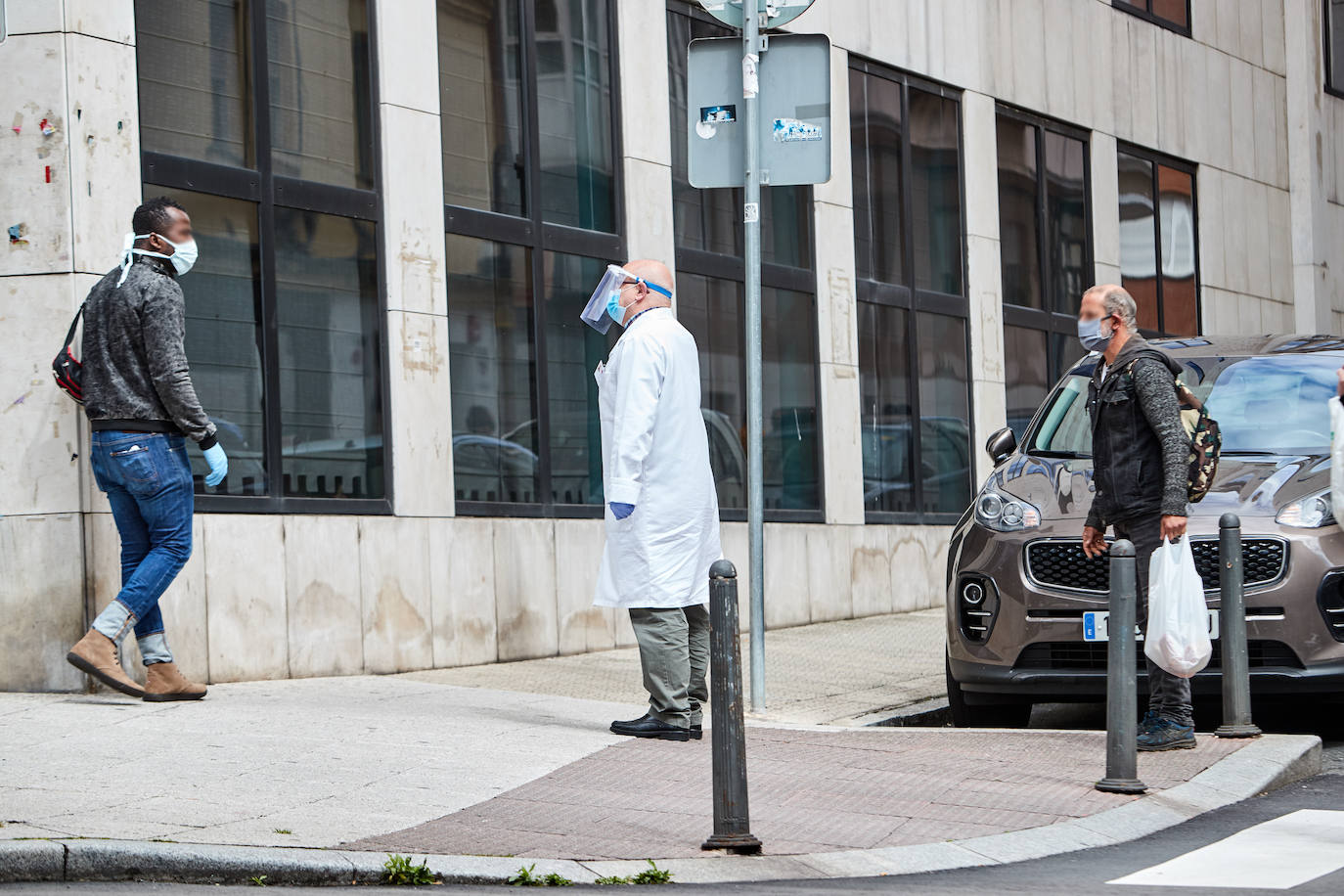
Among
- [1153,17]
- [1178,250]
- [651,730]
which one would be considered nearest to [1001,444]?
[651,730]

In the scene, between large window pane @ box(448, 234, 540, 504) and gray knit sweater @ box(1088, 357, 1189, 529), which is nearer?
gray knit sweater @ box(1088, 357, 1189, 529)

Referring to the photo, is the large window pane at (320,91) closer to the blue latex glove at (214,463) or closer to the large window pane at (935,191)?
the blue latex glove at (214,463)

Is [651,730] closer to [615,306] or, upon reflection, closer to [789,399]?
[615,306]

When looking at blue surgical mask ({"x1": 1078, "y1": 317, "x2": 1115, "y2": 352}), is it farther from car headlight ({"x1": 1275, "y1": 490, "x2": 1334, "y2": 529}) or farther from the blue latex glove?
the blue latex glove

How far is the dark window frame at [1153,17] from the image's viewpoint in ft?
62.5

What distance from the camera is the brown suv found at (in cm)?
812

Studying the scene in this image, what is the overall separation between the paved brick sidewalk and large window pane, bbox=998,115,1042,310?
30.4 ft

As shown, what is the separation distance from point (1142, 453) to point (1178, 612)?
0.69 meters

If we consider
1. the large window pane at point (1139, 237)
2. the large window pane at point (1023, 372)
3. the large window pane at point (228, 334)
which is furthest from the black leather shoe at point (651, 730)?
the large window pane at point (1139, 237)

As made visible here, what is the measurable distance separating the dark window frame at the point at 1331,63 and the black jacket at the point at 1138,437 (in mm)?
17340

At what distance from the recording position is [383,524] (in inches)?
402

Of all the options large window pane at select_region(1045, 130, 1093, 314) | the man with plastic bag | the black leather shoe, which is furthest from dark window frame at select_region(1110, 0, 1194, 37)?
the black leather shoe

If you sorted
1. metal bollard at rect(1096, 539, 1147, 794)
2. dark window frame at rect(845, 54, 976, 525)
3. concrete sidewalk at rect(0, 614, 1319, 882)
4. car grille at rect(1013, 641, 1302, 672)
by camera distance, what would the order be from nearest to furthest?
concrete sidewalk at rect(0, 614, 1319, 882) < metal bollard at rect(1096, 539, 1147, 794) < car grille at rect(1013, 641, 1302, 672) < dark window frame at rect(845, 54, 976, 525)

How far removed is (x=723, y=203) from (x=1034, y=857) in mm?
8032
